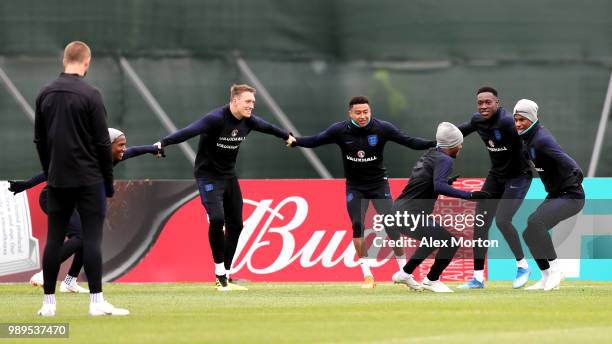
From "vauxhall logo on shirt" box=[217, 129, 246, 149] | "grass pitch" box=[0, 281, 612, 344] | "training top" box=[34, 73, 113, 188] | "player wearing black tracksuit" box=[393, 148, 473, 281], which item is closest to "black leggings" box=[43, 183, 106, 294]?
"training top" box=[34, 73, 113, 188]

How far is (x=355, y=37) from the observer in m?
20.0

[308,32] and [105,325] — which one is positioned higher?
[308,32]

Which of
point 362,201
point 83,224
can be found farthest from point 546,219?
point 83,224

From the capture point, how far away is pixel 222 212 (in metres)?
13.6

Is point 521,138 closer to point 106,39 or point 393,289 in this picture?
point 393,289

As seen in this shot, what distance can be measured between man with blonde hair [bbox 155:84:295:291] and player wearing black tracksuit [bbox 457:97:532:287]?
244 cm

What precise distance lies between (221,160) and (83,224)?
4125mm

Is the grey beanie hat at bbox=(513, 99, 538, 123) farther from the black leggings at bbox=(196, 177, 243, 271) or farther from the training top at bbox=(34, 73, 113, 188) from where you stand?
the training top at bbox=(34, 73, 113, 188)

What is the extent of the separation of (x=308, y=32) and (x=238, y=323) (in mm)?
11107

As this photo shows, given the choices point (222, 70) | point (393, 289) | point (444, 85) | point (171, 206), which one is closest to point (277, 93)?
point (222, 70)

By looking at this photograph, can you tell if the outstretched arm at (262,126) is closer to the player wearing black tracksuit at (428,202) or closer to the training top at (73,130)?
the player wearing black tracksuit at (428,202)

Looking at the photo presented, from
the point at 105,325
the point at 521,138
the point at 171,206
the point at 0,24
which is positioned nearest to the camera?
the point at 105,325

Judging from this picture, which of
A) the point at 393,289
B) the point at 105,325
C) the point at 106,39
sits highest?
the point at 106,39

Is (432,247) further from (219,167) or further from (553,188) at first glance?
(219,167)
